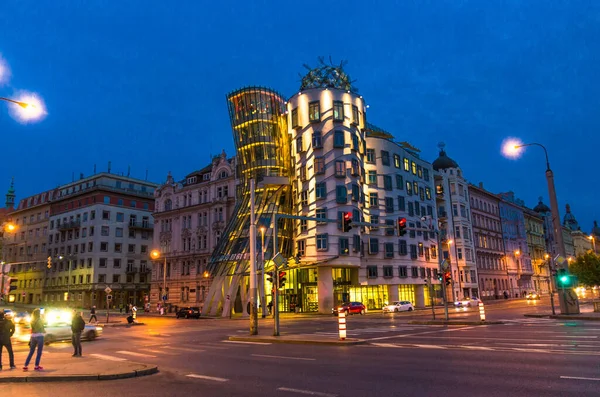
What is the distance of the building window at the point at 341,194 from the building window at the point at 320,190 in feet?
4.82

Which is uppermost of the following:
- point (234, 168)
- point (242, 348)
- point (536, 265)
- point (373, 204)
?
point (234, 168)

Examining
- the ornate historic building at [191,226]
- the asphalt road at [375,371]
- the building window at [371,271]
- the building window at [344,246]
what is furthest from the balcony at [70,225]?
the asphalt road at [375,371]

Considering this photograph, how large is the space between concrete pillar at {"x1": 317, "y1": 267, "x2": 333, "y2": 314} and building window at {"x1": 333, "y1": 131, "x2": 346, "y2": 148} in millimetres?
15033

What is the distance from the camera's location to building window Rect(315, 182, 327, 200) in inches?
2178

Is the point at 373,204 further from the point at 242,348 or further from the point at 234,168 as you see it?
the point at 242,348

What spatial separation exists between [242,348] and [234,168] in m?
53.5

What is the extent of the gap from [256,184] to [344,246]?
15037 millimetres

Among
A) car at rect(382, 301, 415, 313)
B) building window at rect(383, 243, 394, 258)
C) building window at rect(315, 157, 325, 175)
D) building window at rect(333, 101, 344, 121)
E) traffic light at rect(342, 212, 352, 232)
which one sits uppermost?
building window at rect(333, 101, 344, 121)

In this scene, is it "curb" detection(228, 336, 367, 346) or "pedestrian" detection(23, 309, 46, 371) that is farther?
"curb" detection(228, 336, 367, 346)

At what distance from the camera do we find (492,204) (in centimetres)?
9281

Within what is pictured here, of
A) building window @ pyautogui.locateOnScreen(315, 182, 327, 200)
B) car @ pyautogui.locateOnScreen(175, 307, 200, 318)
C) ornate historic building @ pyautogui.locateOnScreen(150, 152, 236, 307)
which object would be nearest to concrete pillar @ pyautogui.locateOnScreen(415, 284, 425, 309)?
building window @ pyautogui.locateOnScreen(315, 182, 327, 200)

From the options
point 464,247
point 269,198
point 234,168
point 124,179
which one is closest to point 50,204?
point 124,179

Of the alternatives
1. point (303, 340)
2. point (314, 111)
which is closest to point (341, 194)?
point (314, 111)

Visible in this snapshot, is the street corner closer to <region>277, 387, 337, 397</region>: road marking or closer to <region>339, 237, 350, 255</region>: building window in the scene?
<region>277, 387, 337, 397</region>: road marking
